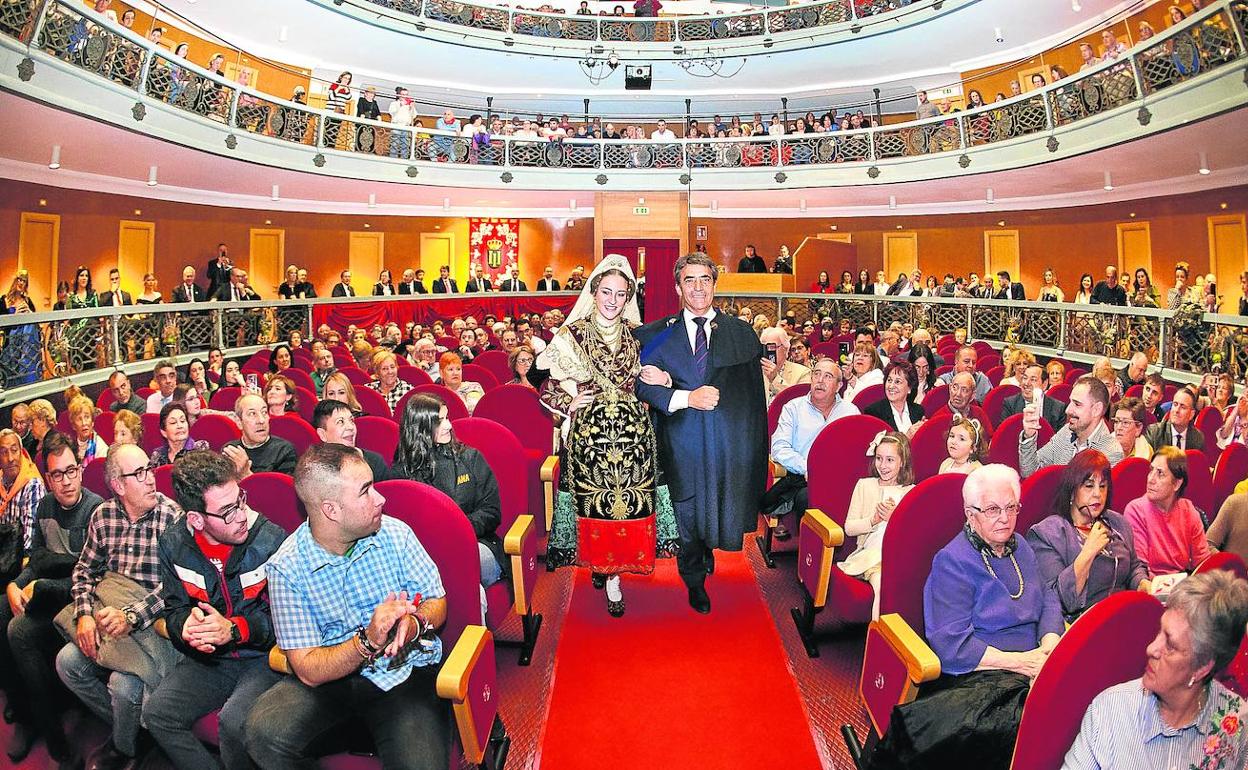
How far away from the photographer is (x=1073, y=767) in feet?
5.95

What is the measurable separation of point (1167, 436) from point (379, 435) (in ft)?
15.2

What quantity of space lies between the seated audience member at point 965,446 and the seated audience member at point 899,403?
0.89 meters

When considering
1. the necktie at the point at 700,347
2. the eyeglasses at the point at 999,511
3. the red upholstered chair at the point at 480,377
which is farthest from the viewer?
the red upholstered chair at the point at 480,377

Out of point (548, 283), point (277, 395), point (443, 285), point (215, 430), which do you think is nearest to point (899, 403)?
point (277, 395)

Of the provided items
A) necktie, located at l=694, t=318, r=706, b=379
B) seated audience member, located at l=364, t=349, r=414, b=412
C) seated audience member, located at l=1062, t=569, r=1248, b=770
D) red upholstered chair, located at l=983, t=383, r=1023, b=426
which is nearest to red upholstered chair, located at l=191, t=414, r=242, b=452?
seated audience member, located at l=364, t=349, r=414, b=412

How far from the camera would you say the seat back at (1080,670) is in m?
1.75

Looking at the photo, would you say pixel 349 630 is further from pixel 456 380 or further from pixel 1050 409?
pixel 1050 409

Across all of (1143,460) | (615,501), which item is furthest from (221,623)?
(1143,460)

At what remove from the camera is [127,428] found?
4.18m

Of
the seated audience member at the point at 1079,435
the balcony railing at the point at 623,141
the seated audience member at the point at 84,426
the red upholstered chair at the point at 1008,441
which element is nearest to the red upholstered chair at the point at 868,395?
the red upholstered chair at the point at 1008,441

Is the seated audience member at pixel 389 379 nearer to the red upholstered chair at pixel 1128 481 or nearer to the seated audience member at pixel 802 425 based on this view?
the seated audience member at pixel 802 425

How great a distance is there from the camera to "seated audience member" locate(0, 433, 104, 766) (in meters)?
2.80

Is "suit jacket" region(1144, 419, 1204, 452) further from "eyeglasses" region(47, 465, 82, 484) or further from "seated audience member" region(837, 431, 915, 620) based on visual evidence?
"eyeglasses" region(47, 465, 82, 484)

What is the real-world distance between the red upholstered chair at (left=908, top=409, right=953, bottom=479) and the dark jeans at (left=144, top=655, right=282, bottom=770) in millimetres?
3103
